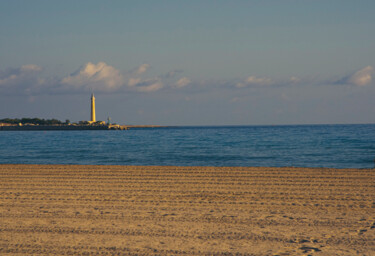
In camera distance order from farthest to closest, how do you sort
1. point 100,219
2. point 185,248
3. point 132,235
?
point 100,219 < point 132,235 < point 185,248

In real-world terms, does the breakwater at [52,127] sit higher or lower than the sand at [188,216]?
higher

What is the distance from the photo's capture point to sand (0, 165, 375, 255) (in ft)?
16.8

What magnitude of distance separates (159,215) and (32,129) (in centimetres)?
12080

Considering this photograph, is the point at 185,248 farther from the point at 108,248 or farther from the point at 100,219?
the point at 100,219

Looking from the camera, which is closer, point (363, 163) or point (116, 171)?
point (116, 171)

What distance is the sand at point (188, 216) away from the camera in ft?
16.8

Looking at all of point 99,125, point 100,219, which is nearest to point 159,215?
point 100,219

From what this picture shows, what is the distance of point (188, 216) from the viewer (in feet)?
22.4

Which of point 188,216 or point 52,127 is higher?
point 52,127

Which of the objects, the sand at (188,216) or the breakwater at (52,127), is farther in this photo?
the breakwater at (52,127)

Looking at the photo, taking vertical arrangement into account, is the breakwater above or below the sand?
above

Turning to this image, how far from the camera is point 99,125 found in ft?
397

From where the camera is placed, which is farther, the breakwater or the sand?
the breakwater

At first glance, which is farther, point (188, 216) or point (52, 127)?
point (52, 127)
